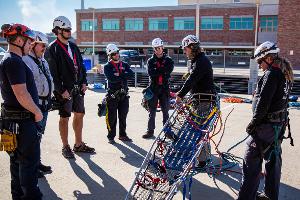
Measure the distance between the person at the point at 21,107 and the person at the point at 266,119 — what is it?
2677 mm

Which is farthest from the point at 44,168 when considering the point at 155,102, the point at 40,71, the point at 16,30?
the point at 155,102

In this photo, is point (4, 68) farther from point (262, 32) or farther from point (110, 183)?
point (262, 32)

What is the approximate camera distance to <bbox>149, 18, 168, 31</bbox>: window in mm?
53031

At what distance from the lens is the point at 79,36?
59.8 metres

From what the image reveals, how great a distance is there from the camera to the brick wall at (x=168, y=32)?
160 ft

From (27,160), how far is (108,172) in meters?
2.08

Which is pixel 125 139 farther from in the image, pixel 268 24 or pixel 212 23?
pixel 212 23

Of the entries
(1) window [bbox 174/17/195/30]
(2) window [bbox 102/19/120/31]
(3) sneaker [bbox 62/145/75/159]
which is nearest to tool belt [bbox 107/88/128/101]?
(3) sneaker [bbox 62/145/75/159]

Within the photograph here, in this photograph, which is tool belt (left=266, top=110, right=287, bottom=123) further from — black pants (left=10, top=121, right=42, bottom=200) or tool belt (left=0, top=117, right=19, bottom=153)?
tool belt (left=0, top=117, right=19, bottom=153)

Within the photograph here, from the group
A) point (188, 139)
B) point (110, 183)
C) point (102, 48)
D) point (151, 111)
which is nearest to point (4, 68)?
point (110, 183)

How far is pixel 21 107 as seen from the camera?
421 centimetres

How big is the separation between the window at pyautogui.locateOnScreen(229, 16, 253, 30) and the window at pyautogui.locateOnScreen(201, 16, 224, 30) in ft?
5.26

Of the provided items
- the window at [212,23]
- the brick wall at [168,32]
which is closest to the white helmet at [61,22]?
the brick wall at [168,32]

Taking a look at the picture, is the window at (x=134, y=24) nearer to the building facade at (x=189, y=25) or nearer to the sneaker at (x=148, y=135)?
the building facade at (x=189, y=25)
